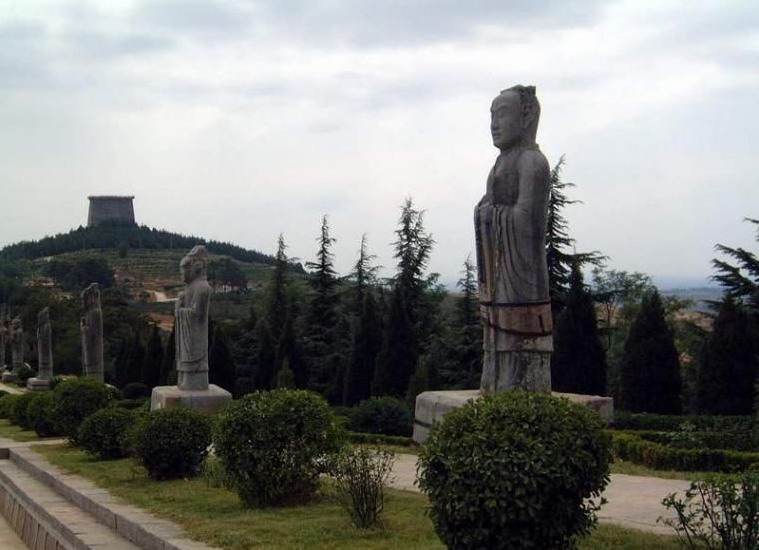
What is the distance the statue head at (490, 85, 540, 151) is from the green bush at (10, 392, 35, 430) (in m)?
14.5

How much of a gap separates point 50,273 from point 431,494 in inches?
4188

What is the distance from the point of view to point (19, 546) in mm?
11414

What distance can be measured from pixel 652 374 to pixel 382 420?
22.8 feet

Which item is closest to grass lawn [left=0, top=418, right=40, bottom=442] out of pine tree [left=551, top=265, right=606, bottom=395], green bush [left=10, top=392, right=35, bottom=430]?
green bush [left=10, top=392, right=35, bottom=430]

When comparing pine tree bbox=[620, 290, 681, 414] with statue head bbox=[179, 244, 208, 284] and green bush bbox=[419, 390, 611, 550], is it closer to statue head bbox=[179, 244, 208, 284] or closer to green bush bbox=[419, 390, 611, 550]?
statue head bbox=[179, 244, 208, 284]

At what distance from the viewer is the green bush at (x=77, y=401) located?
16719 millimetres

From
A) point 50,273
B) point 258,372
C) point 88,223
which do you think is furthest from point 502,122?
point 88,223

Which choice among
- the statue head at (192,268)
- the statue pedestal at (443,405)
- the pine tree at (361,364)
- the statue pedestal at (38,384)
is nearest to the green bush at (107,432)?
the statue head at (192,268)

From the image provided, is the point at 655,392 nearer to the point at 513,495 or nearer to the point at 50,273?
the point at 513,495

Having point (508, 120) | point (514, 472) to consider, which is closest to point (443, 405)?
point (508, 120)

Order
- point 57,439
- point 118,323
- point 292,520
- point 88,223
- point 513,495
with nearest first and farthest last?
point 513,495 < point 292,520 < point 57,439 < point 118,323 < point 88,223

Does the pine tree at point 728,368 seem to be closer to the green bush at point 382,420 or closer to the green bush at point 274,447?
the green bush at point 382,420

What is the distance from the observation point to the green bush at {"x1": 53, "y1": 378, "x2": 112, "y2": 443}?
1672 centimetres

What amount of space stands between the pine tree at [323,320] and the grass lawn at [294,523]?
82.7ft
